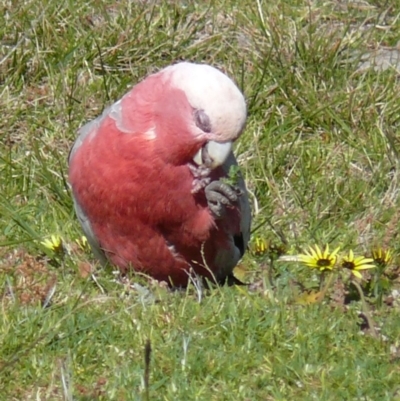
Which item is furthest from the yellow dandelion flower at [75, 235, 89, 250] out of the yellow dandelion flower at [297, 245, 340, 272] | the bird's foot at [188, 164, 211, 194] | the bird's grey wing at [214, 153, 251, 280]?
the yellow dandelion flower at [297, 245, 340, 272]

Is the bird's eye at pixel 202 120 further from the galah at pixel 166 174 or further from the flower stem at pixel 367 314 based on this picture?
the flower stem at pixel 367 314

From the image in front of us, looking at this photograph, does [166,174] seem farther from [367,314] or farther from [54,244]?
[367,314]

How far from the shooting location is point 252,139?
18.4 ft

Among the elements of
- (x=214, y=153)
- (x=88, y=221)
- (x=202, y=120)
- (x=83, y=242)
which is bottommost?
(x=83, y=242)

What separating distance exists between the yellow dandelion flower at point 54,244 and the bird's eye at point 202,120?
92cm

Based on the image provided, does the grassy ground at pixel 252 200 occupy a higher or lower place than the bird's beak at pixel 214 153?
lower

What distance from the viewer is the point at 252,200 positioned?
538 centimetres

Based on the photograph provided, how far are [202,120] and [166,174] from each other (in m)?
0.26

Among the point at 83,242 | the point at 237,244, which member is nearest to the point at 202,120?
the point at 237,244

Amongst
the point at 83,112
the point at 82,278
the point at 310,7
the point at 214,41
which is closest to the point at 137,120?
the point at 82,278

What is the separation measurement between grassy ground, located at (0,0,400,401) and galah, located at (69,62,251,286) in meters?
0.19

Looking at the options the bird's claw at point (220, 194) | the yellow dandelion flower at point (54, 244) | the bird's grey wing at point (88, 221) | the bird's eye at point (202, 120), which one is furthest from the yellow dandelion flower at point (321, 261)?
the yellow dandelion flower at point (54, 244)

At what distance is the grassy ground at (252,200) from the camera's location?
11.0 ft

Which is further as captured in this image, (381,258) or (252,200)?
(252,200)
